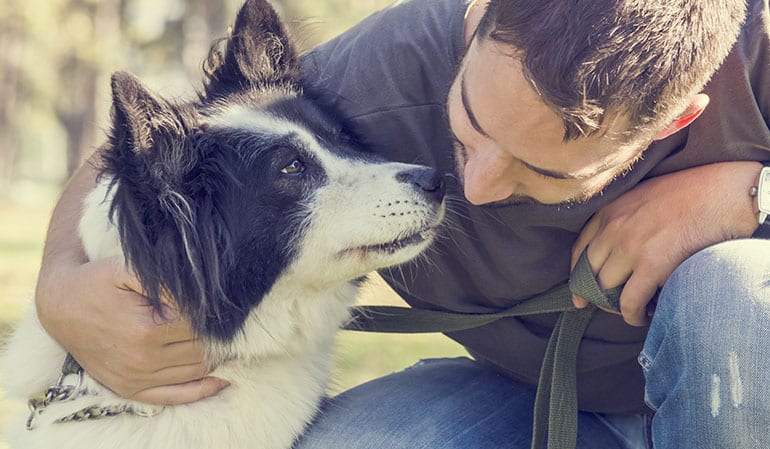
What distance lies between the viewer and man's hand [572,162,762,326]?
1997 millimetres

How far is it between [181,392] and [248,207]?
50 centimetres

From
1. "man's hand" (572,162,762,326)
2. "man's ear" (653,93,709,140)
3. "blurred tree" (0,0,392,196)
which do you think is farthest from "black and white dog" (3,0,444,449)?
"blurred tree" (0,0,392,196)

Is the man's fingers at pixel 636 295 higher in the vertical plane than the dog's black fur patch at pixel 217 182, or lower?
lower

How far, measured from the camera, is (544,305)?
2254mm

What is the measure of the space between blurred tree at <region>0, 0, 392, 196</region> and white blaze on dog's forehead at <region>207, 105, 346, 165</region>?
255 inches

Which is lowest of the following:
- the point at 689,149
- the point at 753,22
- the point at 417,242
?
the point at 417,242

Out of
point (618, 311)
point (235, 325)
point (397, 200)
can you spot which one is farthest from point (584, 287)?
point (235, 325)

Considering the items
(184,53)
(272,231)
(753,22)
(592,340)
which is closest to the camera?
(753,22)

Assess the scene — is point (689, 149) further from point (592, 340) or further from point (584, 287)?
point (592, 340)

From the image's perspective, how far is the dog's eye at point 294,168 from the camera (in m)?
2.23

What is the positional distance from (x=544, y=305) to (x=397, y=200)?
1.63 ft

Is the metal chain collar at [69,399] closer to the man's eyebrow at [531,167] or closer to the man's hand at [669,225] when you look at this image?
the man's eyebrow at [531,167]

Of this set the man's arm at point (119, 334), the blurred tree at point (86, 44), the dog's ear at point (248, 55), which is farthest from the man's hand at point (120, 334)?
the blurred tree at point (86, 44)

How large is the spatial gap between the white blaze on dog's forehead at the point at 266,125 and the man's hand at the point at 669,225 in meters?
0.78
